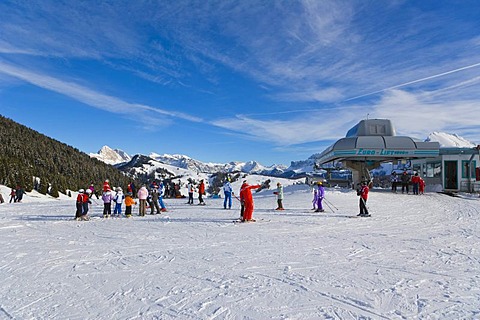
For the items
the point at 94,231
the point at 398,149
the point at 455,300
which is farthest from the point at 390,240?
the point at 398,149

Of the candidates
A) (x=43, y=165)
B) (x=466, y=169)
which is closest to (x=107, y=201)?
(x=466, y=169)

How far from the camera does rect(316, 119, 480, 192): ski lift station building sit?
2716 cm

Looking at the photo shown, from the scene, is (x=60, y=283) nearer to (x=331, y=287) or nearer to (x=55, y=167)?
(x=331, y=287)

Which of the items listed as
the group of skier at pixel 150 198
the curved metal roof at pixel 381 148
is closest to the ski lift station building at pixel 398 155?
the curved metal roof at pixel 381 148

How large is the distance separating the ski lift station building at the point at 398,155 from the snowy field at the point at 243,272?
51.2ft

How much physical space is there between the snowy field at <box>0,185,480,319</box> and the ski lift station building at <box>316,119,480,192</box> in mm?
15615

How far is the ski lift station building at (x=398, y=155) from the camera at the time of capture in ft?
89.1

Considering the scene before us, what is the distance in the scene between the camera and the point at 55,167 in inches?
3804

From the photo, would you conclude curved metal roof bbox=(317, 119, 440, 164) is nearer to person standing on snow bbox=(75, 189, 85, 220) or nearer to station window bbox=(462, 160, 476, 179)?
station window bbox=(462, 160, 476, 179)

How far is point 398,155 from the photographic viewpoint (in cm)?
2731

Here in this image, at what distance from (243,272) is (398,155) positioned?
24.6m

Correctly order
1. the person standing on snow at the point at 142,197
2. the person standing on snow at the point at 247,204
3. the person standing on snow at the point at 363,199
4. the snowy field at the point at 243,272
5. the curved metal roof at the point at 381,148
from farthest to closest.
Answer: the curved metal roof at the point at 381,148 < the person standing on snow at the point at 142,197 < the person standing on snow at the point at 363,199 < the person standing on snow at the point at 247,204 < the snowy field at the point at 243,272

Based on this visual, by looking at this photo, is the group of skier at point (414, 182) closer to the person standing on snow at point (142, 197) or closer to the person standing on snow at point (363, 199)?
the person standing on snow at point (363, 199)

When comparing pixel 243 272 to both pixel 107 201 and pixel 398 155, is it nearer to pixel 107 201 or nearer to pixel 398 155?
pixel 107 201
